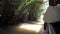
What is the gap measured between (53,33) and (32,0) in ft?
11.7

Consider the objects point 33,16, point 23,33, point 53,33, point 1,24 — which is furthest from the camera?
point 33,16

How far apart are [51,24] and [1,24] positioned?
Answer: 356 centimetres

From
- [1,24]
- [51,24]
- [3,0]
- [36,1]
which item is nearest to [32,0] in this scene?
[36,1]

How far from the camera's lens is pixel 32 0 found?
194 inches

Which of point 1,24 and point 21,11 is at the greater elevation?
point 21,11

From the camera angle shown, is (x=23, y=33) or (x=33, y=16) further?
(x=33, y=16)

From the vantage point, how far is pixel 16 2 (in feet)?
16.1

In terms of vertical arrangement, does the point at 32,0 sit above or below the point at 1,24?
above

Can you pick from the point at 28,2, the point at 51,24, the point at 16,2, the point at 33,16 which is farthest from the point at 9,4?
the point at 51,24

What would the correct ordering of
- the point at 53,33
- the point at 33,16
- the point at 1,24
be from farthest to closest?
the point at 33,16 < the point at 1,24 < the point at 53,33

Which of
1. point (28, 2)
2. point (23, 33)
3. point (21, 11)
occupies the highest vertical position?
point (28, 2)

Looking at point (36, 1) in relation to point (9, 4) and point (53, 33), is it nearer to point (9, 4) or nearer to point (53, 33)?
point (9, 4)

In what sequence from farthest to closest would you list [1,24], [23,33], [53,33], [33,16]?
[33,16] < [1,24] < [23,33] < [53,33]

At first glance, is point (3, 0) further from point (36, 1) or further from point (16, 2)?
point (36, 1)
